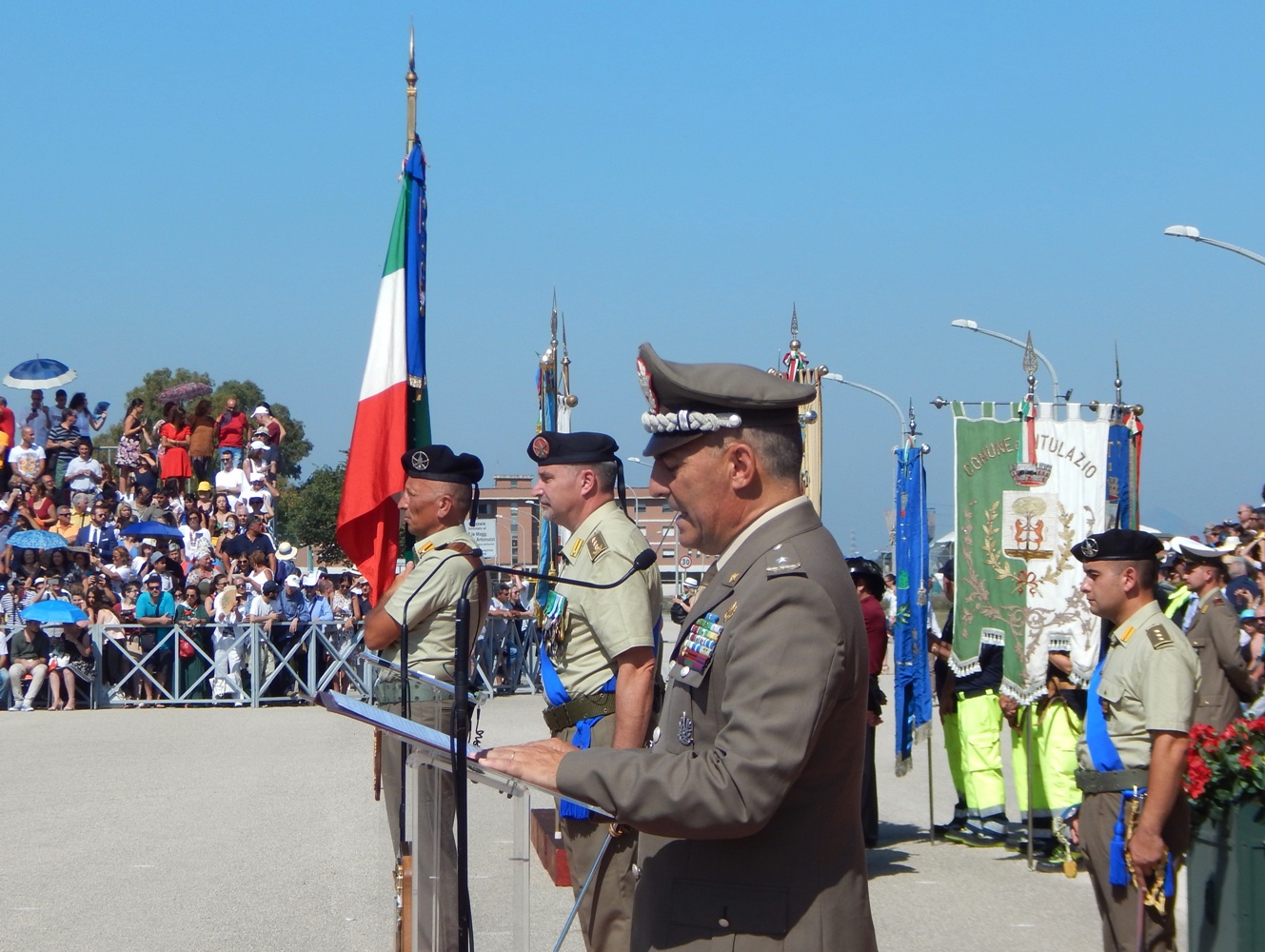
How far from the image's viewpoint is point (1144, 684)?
4.84m

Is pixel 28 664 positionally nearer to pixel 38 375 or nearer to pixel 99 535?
pixel 99 535

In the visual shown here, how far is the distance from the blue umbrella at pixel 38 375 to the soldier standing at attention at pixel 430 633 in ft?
70.8

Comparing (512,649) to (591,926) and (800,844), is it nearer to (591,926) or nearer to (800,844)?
(591,926)

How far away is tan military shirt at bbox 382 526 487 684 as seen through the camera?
5.57 meters

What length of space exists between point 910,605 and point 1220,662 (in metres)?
2.14

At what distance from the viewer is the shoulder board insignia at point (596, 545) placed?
4891 mm

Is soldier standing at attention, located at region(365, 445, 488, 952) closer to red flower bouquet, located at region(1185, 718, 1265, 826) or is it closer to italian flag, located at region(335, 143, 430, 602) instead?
italian flag, located at region(335, 143, 430, 602)

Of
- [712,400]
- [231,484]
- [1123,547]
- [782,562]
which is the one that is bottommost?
[231,484]

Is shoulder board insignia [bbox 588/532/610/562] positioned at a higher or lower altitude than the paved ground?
higher

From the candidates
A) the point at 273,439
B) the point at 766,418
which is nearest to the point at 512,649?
the point at 273,439

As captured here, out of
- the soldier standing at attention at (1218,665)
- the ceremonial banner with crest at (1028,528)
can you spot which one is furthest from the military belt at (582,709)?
the ceremonial banner with crest at (1028,528)

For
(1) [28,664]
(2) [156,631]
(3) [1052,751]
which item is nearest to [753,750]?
(3) [1052,751]

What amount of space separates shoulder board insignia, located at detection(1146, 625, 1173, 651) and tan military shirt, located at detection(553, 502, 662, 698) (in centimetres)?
165

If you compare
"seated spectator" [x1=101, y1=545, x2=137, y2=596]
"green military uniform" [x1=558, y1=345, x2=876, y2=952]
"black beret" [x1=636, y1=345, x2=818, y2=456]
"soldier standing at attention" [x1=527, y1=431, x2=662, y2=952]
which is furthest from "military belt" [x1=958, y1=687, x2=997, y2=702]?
"seated spectator" [x1=101, y1=545, x2=137, y2=596]
